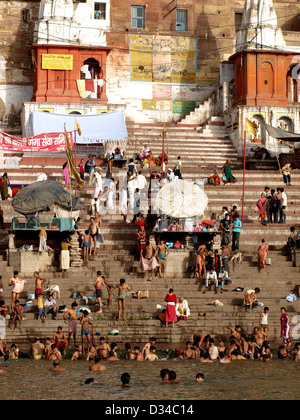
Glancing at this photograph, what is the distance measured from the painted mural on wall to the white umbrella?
1434 centimetres

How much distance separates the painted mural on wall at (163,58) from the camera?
41.0 meters

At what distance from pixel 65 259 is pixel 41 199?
189cm

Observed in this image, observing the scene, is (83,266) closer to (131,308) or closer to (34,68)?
(131,308)

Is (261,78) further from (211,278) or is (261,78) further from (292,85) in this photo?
(211,278)

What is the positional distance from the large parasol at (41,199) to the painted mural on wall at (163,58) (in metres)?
14.5

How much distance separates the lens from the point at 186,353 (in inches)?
877

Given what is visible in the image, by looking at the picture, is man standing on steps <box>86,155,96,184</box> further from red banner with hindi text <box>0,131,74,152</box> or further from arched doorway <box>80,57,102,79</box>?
arched doorway <box>80,57,102,79</box>

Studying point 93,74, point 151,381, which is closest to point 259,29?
point 93,74

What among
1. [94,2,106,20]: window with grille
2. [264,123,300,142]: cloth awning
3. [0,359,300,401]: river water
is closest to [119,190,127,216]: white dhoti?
[264,123,300,142]: cloth awning

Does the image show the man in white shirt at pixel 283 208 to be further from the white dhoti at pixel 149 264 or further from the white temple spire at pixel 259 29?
the white temple spire at pixel 259 29

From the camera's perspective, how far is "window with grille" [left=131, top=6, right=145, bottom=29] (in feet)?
135

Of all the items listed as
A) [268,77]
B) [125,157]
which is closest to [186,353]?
[125,157]
